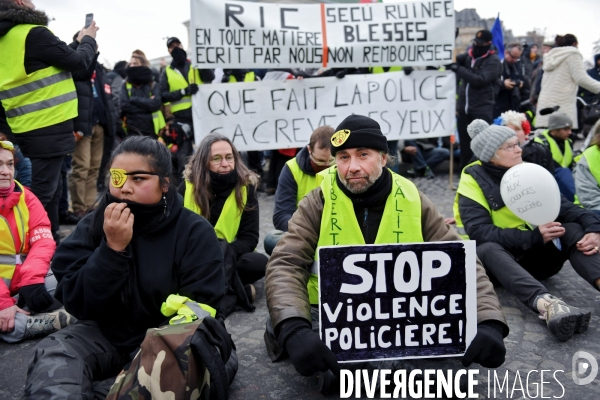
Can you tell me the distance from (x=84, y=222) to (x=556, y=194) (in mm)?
3122

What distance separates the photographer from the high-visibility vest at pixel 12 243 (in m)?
3.95

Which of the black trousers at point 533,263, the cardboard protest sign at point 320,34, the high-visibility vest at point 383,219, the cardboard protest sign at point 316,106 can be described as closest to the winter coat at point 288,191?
the black trousers at point 533,263

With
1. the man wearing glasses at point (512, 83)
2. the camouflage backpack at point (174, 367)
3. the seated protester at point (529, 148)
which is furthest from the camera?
the man wearing glasses at point (512, 83)

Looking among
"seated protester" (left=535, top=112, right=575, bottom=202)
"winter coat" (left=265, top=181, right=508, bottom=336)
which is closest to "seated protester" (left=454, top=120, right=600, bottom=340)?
"winter coat" (left=265, top=181, right=508, bottom=336)

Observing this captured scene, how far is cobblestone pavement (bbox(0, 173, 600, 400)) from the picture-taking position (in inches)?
120

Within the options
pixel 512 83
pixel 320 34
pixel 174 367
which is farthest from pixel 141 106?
pixel 174 367

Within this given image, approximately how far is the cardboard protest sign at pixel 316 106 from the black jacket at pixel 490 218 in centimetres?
329

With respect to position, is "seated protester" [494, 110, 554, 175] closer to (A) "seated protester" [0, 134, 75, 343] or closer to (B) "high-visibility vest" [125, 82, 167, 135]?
(A) "seated protester" [0, 134, 75, 343]

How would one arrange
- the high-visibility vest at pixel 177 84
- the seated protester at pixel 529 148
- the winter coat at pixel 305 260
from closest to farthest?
the winter coat at pixel 305 260 → the seated protester at pixel 529 148 → the high-visibility vest at pixel 177 84

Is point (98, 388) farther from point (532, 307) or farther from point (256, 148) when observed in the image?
point (256, 148)

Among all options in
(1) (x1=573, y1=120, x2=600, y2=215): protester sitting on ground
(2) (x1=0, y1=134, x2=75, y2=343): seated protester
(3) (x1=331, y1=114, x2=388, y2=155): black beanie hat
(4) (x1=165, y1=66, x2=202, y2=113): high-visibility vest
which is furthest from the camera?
(4) (x1=165, y1=66, x2=202, y2=113): high-visibility vest

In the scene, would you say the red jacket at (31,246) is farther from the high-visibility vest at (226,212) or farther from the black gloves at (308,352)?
the black gloves at (308,352)

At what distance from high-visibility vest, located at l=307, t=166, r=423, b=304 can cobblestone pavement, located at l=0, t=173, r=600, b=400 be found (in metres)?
0.68

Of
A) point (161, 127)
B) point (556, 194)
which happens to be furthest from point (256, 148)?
point (556, 194)
